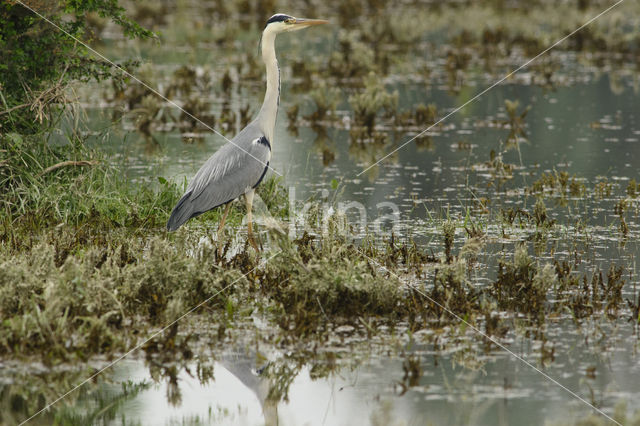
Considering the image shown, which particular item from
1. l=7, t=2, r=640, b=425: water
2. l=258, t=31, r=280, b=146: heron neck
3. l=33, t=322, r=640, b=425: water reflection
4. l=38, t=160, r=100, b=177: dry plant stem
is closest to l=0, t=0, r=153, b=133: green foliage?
l=38, t=160, r=100, b=177: dry plant stem

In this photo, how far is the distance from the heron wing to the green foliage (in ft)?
4.81

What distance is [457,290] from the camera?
20.4ft

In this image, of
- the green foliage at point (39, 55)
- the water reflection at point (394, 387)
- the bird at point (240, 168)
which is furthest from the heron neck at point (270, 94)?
the water reflection at point (394, 387)

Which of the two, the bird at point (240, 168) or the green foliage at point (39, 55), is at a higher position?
the green foliage at point (39, 55)

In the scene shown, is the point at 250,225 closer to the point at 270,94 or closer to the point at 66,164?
the point at 270,94

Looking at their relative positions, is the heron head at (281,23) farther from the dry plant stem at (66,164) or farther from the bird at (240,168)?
the dry plant stem at (66,164)

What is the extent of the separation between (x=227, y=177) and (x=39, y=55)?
7.02 feet

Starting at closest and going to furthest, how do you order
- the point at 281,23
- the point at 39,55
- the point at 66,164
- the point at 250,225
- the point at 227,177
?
the point at 227,177
the point at 250,225
the point at 281,23
the point at 66,164
the point at 39,55

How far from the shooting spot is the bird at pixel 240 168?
727cm

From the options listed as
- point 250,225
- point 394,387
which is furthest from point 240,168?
point 394,387

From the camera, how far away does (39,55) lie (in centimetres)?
824

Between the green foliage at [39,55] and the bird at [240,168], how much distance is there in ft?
4.57

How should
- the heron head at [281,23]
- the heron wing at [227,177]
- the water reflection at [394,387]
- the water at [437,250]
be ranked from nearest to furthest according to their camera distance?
the water reflection at [394,387] < the water at [437,250] < the heron wing at [227,177] < the heron head at [281,23]

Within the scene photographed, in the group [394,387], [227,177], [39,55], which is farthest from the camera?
[39,55]
